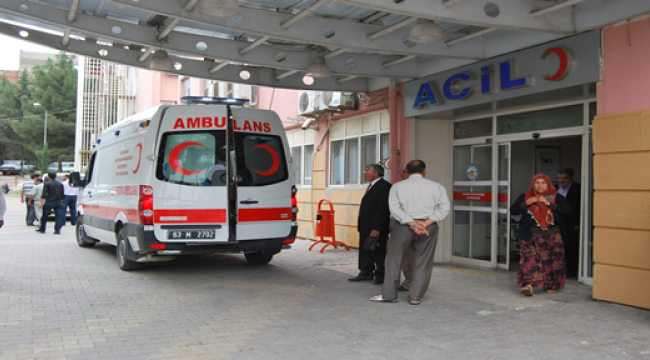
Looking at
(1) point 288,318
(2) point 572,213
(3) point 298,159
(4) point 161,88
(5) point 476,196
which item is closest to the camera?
(1) point 288,318

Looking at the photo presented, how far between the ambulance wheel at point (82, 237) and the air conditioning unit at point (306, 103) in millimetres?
5584

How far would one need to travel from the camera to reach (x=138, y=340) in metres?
5.11

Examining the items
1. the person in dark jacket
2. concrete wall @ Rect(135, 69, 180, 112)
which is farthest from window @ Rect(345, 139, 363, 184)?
concrete wall @ Rect(135, 69, 180, 112)

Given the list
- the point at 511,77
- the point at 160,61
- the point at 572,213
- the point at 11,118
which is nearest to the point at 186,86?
the point at 160,61

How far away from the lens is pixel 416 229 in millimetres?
6641

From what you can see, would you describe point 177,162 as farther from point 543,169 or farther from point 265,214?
point 543,169

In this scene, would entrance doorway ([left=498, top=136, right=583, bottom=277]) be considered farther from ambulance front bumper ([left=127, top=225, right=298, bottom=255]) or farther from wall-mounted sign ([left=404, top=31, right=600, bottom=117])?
ambulance front bumper ([left=127, top=225, right=298, bottom=255])

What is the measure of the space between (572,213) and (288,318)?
4700 millimetres

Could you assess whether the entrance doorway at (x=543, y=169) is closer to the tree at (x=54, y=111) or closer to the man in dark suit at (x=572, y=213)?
the man in dark suit at (x=572, y=213)

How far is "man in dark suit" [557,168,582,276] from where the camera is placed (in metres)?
8.28

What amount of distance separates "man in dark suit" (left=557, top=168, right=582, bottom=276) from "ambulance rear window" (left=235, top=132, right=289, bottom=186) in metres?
4.12

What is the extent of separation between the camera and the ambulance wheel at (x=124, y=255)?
8.86 metres

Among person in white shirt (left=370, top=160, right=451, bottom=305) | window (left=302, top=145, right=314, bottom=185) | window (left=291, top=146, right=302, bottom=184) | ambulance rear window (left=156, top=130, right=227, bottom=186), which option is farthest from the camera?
window (left=291, top=146, right=302, bottom=184)

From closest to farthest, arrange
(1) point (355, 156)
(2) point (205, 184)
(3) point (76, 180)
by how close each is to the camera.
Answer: (2) point (205, 184) → (3) point (76, 180) → (1) point (355, 156)
